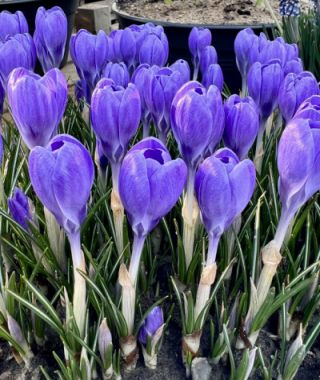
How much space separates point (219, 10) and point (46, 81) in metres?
1.64

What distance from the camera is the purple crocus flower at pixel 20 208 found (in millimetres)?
704

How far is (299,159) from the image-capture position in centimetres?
55

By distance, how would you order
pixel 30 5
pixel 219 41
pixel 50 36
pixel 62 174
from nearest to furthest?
pixel 62 174 → pixel 50 36 → pixel 219 41 → pixel 30 5

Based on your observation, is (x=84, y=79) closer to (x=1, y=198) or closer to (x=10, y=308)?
(x=1, y=198)

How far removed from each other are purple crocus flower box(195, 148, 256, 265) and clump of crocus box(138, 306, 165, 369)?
0.15 meters

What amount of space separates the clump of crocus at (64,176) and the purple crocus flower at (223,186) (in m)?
0.12

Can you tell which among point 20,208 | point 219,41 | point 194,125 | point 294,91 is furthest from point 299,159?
A: point 219,41

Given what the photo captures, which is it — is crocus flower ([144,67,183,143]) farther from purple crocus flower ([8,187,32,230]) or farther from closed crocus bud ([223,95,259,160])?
purple crocus flower ([8,187,32,230])

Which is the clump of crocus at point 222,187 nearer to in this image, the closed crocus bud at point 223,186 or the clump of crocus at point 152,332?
the closed crocus bud at point 223,186

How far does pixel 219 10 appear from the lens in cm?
213

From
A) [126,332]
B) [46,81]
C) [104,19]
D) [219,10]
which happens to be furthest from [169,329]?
[104,19]

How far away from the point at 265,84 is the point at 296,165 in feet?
0.93

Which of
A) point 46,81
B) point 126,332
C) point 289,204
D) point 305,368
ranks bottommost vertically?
point 305,368

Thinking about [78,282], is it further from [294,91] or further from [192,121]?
[294,91]
